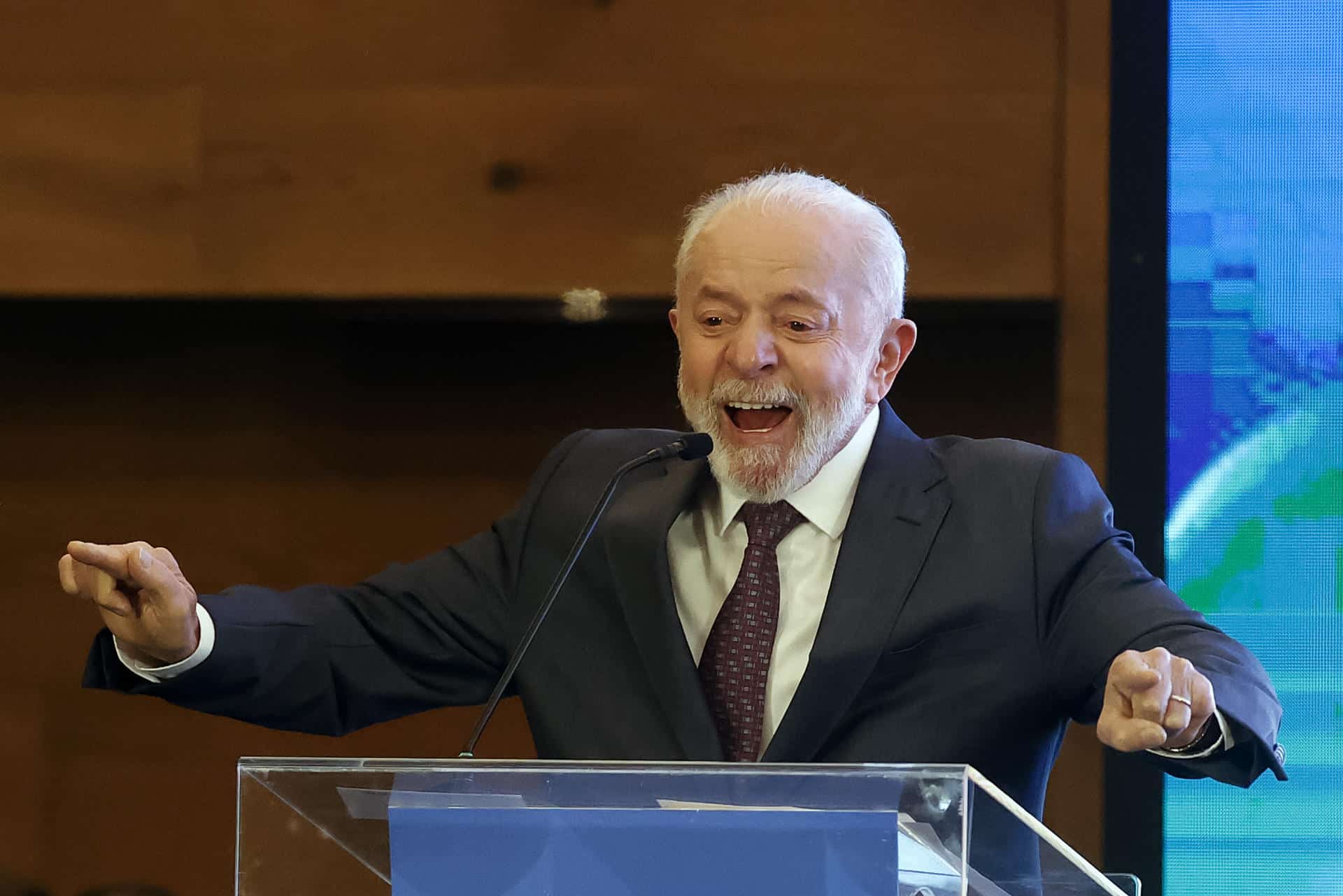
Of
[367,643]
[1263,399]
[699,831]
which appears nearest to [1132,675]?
[699,831]

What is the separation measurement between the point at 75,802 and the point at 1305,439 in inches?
85.1

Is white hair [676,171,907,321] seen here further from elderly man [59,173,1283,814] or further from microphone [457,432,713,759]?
microphone [457,432,713,759]

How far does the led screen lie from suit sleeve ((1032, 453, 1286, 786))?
0.76 m

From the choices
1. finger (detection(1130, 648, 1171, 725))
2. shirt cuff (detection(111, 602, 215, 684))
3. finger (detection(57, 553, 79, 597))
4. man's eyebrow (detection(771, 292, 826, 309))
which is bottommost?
finger (detection(1130, 648, 1171, 725))

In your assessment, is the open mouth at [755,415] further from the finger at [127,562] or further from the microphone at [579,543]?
the finger at [127,562]

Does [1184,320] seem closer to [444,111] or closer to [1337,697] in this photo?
[1337,697]

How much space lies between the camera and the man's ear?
1953 millimetres

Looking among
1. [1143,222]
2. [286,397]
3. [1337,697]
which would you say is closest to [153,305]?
[286,397]

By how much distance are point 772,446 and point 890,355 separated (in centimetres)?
23

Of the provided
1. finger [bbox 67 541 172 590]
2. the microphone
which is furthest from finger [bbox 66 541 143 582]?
the microphone

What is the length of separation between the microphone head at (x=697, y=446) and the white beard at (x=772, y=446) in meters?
0.18

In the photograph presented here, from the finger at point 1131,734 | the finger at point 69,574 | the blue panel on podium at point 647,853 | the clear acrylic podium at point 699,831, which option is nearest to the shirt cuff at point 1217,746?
the finger at point 1131,734

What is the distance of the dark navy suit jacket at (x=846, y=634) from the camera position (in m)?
1.71

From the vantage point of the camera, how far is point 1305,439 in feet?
8.28
